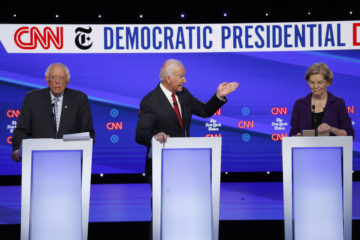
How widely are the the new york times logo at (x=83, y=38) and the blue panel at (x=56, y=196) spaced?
12.6ft

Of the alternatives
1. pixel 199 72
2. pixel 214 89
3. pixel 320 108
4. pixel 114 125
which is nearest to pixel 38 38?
pixel 114 125

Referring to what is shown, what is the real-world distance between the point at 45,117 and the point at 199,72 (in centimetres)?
342

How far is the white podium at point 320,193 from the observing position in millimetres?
3418

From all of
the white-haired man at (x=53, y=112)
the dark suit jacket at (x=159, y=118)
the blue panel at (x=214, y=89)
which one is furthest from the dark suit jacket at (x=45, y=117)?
the blue panel at (x=214, y=89)

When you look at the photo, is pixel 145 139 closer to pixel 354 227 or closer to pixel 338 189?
pixel 338 189

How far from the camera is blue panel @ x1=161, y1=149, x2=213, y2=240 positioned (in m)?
3.42

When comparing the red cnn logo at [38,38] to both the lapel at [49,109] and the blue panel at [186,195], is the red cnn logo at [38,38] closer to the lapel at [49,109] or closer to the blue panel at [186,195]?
the lapel at [49,109]

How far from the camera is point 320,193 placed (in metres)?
3.44

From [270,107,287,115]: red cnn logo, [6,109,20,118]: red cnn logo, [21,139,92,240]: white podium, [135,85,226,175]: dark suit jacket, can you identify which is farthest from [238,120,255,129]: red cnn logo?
[21,139,92,240]: white podium

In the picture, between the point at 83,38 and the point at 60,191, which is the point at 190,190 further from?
the point at 83,38

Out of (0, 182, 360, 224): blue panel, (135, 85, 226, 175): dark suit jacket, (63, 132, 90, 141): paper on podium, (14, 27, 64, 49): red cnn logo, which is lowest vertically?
(0, 182, 360, 224): blue panel

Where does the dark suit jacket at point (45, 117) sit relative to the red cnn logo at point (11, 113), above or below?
below

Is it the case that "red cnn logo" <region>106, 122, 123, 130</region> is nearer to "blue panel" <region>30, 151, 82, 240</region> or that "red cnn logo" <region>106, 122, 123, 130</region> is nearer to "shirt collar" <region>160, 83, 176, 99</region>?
"shirt collar" <region>160, 83, 176, 99</region>
